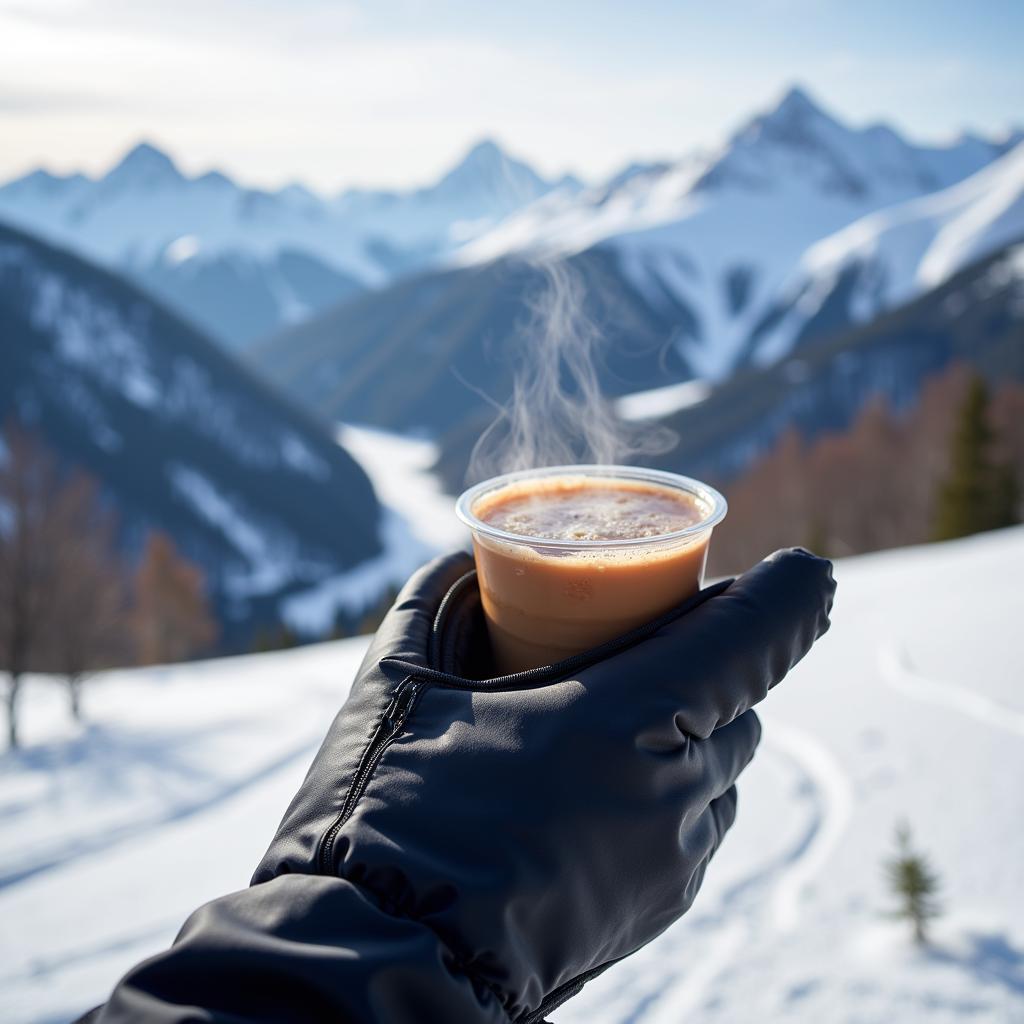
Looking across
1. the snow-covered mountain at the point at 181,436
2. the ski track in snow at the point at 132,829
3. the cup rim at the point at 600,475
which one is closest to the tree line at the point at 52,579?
the ski track in snow at the point at 132,829

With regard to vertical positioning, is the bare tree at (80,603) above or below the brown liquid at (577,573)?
below

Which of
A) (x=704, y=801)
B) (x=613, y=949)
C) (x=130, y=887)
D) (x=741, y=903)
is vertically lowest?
(x=130, y=887)

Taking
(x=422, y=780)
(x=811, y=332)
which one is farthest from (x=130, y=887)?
(x=811, y=332)

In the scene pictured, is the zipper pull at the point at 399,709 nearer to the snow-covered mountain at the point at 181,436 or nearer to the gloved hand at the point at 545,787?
the gloved hand at the point at 545,787

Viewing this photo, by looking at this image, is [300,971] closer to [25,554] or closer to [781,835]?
[781,835]

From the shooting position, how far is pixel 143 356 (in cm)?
10788

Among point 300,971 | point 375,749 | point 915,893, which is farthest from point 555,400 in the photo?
point 915,893

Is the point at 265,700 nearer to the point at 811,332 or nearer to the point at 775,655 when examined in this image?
the point at 775,655

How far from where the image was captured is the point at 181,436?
103 m

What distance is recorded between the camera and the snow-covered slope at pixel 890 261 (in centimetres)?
16650

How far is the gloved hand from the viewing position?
1636 mm

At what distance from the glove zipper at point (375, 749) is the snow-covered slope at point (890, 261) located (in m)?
168

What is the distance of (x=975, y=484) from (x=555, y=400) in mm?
28404

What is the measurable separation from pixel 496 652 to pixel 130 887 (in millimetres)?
4852
